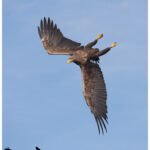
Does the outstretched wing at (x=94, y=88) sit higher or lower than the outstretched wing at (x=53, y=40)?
lower

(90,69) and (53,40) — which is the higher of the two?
(53,40)

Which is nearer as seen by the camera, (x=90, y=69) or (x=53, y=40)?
(x=90, y=69)

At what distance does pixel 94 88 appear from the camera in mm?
18219

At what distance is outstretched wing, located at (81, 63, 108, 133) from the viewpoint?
17859mm

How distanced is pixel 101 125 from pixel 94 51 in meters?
3.27

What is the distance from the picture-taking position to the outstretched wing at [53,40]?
18797 mm

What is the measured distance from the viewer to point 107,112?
1762 centimetres

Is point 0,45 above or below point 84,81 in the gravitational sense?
above

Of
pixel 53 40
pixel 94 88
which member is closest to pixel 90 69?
pixel 94 88

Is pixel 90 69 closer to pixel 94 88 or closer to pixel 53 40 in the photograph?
pixel 94 88

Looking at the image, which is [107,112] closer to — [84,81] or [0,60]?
[84,81]

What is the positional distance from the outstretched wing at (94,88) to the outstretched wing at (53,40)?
1295 mm

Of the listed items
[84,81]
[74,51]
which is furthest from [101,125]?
[74,51]

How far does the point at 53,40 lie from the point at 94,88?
3332mm
